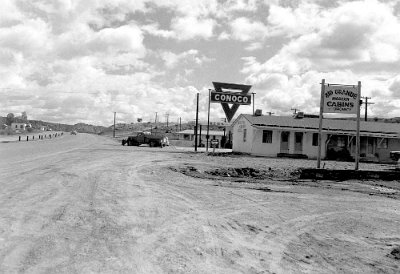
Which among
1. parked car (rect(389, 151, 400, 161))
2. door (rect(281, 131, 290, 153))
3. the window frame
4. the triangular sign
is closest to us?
the triangular sign

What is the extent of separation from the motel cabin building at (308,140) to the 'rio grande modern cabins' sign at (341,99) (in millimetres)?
18626

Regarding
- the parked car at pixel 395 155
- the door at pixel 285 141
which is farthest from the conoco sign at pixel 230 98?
the parked car at pixel 395 155

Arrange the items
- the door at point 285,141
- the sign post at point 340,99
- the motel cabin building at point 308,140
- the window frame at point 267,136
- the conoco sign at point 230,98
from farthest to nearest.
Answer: the door at point 285,141 → the window frame at point 267,136 → the motel cabin building at point 308,140 → the conoco sign at point 230,98 → the sign post at point 340,99

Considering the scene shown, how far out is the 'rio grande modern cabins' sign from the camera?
2067 centimetres

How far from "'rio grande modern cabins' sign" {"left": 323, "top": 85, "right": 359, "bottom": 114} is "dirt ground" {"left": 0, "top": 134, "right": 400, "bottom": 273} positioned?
642 centimetres

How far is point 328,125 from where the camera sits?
141ft

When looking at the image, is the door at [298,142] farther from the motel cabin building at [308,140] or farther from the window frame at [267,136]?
the window frame at [267,136]

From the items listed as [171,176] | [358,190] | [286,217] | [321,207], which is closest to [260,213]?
[286,217]

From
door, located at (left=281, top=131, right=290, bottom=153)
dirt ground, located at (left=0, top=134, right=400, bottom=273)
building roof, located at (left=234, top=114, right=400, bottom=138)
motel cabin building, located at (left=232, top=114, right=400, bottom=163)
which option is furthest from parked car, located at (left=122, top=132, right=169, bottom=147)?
dirt ground, located at (left=0, top=134, right=400, bottom=273)

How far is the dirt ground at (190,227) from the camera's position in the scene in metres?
6.05

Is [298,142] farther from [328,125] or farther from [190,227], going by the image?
[190,227]

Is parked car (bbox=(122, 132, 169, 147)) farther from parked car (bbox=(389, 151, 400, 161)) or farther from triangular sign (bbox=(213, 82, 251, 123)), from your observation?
parked car (bbox=(389, 151, 400, 161))

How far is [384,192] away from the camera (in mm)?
14961

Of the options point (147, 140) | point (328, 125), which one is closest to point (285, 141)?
point (328, 125)
